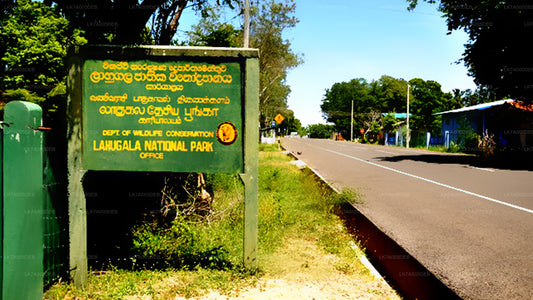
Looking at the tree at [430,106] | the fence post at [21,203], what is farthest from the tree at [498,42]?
the tree at [430,106]

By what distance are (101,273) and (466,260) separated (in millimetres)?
4041

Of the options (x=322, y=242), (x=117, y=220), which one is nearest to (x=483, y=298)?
(x=322, y=242)

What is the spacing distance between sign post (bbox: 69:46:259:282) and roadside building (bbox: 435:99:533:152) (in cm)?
2629

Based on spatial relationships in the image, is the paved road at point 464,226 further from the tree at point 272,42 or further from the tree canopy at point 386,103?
the tree canopy at point 386,103

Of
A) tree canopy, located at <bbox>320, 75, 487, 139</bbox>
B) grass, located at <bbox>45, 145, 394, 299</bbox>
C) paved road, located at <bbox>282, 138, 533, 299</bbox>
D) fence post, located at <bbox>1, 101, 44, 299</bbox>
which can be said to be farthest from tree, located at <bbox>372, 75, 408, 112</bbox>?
fence post, located at <bbox>1, 101, 44, 299</bbox>

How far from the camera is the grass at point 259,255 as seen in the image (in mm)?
3803

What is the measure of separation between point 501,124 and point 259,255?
33011 millimetres

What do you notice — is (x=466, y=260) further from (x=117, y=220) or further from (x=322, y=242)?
(x=117, y=220)

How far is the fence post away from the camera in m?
2.96

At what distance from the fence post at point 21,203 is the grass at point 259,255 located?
591 mm

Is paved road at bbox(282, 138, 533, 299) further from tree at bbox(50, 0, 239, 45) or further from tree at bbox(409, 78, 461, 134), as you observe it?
tree at bbox(409, 78, 461, 134)

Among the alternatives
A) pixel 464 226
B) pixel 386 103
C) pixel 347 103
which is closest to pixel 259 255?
pixel 464 226

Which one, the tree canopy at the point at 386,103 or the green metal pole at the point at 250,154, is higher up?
the tree canopy at the point at 386,103

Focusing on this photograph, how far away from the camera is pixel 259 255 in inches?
190
